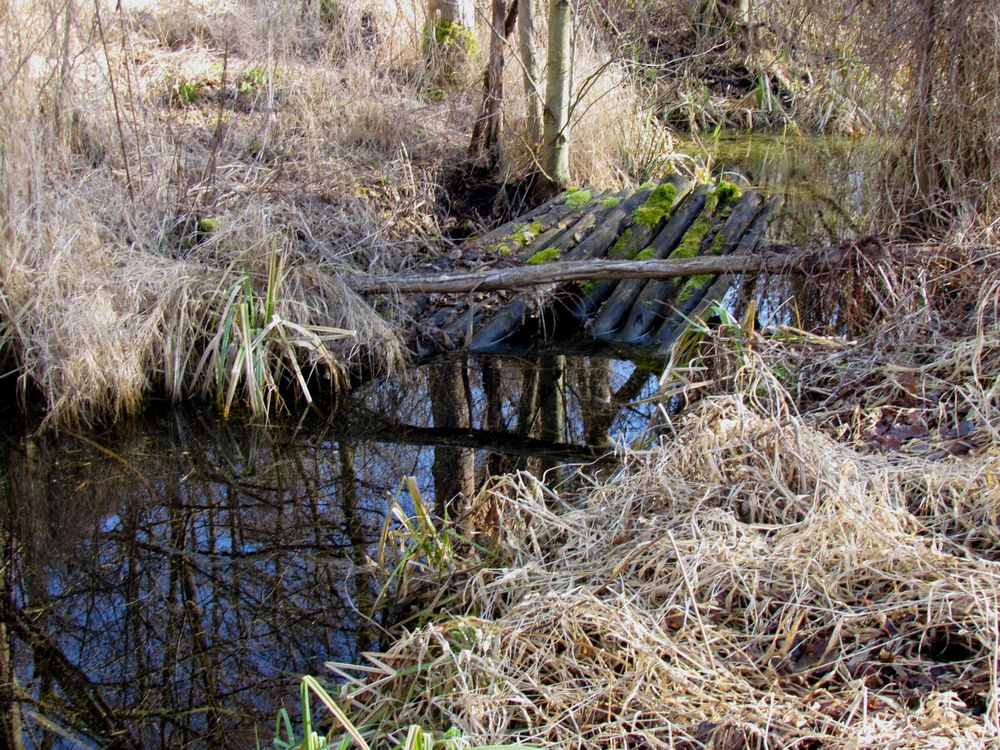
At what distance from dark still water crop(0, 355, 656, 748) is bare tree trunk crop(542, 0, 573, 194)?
264 cm

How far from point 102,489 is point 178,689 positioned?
75.1 inches

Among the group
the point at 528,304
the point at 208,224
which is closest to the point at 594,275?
the point at 528,304

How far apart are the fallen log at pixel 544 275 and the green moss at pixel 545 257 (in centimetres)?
53

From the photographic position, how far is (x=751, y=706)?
8.86ft

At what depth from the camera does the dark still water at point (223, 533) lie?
3561mm

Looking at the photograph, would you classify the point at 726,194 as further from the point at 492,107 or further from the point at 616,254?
the point at 492,107

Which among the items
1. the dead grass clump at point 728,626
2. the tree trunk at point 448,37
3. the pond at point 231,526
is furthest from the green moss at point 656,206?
the dead grass clump at point 728,626

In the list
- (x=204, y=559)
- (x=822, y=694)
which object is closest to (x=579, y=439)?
(x=204, y=559)

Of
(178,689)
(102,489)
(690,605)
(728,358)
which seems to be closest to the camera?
(690,605)

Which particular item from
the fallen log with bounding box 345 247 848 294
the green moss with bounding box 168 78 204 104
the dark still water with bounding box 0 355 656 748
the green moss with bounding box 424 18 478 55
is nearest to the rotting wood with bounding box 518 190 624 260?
the fallen log with bounding box 345 247 848 294

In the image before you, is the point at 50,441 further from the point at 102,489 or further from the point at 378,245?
the point at 378,245

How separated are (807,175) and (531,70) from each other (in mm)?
3460

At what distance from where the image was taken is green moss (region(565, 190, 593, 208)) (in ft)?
27.4

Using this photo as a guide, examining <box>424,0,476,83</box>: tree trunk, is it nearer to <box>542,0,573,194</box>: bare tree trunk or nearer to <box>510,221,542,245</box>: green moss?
<box>542,0,573,194</box>: bare tree trunk
